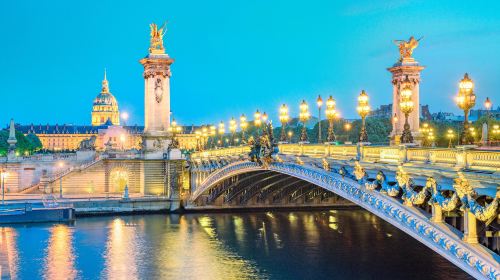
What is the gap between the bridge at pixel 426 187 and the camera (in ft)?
61.5

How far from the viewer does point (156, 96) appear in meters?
75.2

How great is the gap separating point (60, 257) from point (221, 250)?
915 centimetres

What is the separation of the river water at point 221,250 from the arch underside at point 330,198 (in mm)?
2772

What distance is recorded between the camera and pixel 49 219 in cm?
5719

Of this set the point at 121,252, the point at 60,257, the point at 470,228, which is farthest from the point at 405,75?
the point at 470,228

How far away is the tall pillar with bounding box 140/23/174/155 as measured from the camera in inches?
2940

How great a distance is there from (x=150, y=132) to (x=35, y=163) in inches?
586

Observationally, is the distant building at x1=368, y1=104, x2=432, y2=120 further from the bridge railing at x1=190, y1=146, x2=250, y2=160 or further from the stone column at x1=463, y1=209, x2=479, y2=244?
the stone column at x1=463, y1=209, x2=479, y2=244

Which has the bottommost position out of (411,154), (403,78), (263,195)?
(263,195)

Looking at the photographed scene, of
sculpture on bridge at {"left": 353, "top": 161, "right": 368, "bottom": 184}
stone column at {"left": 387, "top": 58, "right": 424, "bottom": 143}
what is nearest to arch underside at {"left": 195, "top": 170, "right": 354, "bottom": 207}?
stone column at {"left": 387, "top": 58, "right": 424, "bottom": 143}

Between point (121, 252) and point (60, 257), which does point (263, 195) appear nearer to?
point (121, 252)

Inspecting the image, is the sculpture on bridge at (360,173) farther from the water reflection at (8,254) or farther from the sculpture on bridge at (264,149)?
the water reflection at (8,254)

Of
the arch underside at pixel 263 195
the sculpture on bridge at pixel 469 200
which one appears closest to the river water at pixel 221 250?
the arch underside at pixel 263 195

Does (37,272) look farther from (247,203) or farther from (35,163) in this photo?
(35,163)
